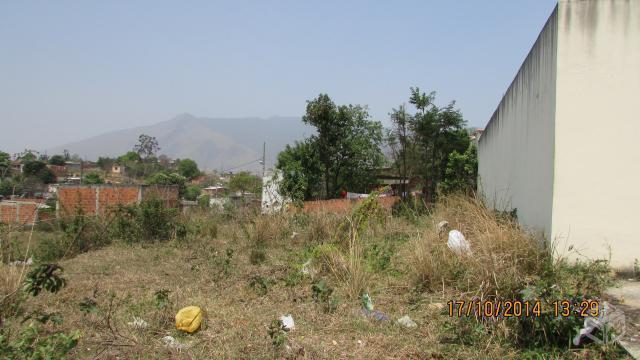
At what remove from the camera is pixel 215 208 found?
431 inches

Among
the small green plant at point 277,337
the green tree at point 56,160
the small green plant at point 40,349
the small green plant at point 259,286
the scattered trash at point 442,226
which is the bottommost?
the small green plant at point 259,286

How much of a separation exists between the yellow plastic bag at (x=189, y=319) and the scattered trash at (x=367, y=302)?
1463mm

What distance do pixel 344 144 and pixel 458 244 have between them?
1582cm

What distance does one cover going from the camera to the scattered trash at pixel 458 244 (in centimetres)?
479

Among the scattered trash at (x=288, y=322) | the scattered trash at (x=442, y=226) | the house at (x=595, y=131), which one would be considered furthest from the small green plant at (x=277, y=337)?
the house at (x=595, y=131)

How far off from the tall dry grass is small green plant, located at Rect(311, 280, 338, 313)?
96 centimetres

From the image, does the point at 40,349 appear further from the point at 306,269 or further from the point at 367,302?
the point at 306,269

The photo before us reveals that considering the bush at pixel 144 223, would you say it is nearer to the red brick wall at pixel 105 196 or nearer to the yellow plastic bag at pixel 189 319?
the red brick wall at pixel 105 196

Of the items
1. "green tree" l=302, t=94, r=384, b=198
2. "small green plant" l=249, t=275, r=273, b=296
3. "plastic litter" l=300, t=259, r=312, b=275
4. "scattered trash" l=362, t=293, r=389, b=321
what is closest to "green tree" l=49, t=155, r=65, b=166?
"green tree" l=302, t=94, r=384, b=198

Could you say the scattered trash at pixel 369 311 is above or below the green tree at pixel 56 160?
below

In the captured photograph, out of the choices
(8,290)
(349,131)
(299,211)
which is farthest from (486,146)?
(8,290)

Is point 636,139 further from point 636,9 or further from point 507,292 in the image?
point 507,292

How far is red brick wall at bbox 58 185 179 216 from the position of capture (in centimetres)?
932
